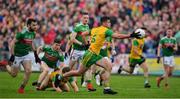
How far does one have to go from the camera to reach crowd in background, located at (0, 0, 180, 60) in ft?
127

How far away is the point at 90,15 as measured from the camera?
40688mm

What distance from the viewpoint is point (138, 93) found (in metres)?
23.7

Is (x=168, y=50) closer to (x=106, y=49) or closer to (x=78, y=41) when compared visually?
(x=106, y=49)

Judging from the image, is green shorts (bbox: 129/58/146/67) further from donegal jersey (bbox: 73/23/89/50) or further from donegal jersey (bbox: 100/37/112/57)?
donegal jersey (bbox: 73/23/89/50)

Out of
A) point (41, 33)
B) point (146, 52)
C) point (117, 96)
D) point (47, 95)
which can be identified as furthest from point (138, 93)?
point (41, 33)

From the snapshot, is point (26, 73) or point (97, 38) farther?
point (26, 73)

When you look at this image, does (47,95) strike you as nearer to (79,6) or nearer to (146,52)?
(146,52)

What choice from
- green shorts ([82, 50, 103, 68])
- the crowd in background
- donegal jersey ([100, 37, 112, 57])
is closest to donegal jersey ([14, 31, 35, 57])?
green shorts ([82, 50, 103, 68])

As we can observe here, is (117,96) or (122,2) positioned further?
(122,2)

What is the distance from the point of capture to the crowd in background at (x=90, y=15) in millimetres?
38844

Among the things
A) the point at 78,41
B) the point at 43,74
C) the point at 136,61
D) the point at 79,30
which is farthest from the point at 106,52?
the point at 43,74

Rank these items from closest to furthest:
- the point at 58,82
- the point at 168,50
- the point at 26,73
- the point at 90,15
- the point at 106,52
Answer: the point at 26,73 → the point at 58,82 → the point at 106,52 → the point at 168,50 → the point at 90,15

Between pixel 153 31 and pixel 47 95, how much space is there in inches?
693

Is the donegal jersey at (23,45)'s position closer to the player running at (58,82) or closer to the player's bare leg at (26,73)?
the player's bare leg at (26,73)
